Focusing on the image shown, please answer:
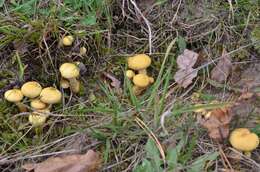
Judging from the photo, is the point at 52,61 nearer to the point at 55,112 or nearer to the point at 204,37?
the point at 55,112

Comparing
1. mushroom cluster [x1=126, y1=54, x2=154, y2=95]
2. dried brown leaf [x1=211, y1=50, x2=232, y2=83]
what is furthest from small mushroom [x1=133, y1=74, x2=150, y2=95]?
dried brown leaf [x1=211, y1=50, x2=232, y2=83]

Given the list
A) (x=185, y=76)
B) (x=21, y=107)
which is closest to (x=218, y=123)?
(x=185, y=76)

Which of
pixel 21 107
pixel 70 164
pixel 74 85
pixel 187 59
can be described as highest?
pixel 187 59

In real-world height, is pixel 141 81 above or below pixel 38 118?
above

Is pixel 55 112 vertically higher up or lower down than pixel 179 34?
lower down

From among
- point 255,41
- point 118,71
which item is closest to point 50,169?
point 118,71

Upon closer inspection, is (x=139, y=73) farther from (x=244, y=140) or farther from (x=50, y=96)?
(x=244, y=140)

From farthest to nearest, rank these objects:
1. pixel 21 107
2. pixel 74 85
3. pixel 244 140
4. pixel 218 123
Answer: pixel 74 85
pixel 21 107
pixel 218 123
pixel 244 140
